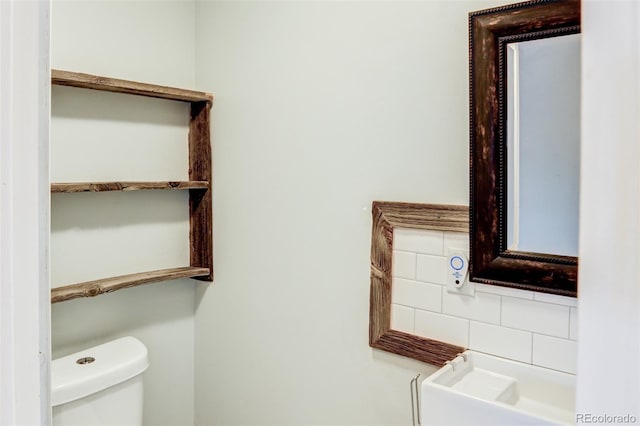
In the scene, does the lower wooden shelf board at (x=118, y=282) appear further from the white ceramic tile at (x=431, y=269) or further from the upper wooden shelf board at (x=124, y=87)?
the white ceramic tile at (x=431, y=269)

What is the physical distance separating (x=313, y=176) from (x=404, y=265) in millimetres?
439

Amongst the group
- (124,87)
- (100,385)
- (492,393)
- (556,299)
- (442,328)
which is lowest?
(100,385)

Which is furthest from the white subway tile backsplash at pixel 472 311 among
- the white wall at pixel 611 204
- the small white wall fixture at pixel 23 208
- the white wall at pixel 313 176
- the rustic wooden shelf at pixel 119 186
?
the small white wall fixture at pixel 23 208

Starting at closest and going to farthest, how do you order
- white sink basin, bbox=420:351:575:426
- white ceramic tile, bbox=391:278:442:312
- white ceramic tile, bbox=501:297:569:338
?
white sink basin, bbox=420:351:575:426 < white ceramic tile, bbox=501:297:569:338 < white ceramic tile, bbox=391:278:442:312

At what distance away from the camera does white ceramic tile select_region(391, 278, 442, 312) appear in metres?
1.39

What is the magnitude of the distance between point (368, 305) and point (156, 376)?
958 mm

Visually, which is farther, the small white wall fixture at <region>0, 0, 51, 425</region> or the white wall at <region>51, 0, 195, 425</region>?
the white wall at <region>51, 0, 195, 425</region>

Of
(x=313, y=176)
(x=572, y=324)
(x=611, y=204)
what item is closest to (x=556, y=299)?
(x=572, y=324)

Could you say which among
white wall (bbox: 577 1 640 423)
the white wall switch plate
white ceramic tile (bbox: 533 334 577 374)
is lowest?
white ceramic tile (bbox: 533 334 577 374)

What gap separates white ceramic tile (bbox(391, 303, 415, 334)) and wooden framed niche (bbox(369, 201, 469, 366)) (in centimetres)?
1

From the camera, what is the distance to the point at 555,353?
1.19 m

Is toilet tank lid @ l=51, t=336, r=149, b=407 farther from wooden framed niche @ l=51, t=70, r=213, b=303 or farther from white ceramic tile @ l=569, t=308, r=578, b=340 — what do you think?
white ceramic tile @ l=569, t=308, r=578, b=340

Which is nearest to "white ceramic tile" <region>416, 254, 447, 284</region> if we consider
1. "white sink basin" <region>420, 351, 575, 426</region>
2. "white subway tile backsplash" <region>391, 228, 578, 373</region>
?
"white subway tile backsplash" <region>391, 228, 578, 373</region>

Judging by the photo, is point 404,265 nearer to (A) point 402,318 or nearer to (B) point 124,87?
(A) point 402,318
